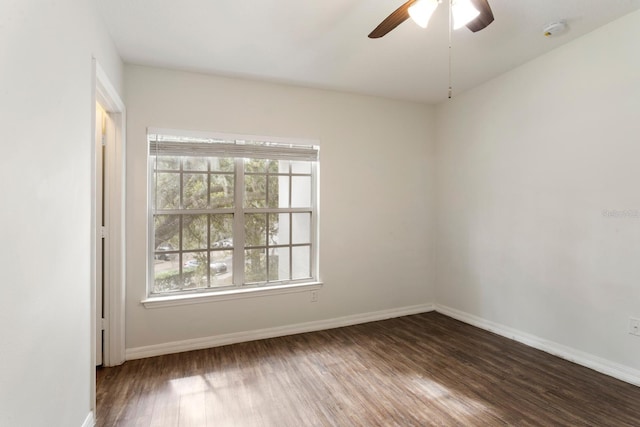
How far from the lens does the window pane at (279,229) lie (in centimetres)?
342

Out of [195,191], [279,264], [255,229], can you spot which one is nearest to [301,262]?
[279,264]

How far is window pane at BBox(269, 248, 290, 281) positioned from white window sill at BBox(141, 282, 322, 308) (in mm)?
142

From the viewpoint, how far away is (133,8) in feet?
6.86

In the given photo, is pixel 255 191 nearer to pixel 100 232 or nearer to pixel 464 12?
pixel 100 232

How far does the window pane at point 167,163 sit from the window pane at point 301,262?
4.84ft

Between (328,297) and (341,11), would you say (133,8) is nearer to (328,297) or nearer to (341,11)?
(341,11)

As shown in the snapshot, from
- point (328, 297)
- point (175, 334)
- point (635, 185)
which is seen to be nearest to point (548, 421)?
point (635, 185)

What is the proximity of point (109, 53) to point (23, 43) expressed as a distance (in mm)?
1400

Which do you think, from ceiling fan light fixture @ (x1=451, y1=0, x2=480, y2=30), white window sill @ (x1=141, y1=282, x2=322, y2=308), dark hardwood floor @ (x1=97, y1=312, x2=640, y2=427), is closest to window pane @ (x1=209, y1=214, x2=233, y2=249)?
white window sill @ (x1=141, y1=282, x2=322, y2=308)

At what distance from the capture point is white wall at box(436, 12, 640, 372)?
2.38 meters

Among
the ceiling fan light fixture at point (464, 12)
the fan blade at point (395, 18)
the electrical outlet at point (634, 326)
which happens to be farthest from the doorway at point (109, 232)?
the electrical outlet at point (634, 326)

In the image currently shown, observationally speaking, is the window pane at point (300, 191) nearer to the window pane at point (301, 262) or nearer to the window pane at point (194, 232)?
the window pane at point (301, 262)

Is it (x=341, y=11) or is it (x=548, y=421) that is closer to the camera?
(x=548, y=421)

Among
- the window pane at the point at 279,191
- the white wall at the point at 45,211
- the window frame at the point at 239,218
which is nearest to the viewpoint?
the white wall at the point at 45,211
